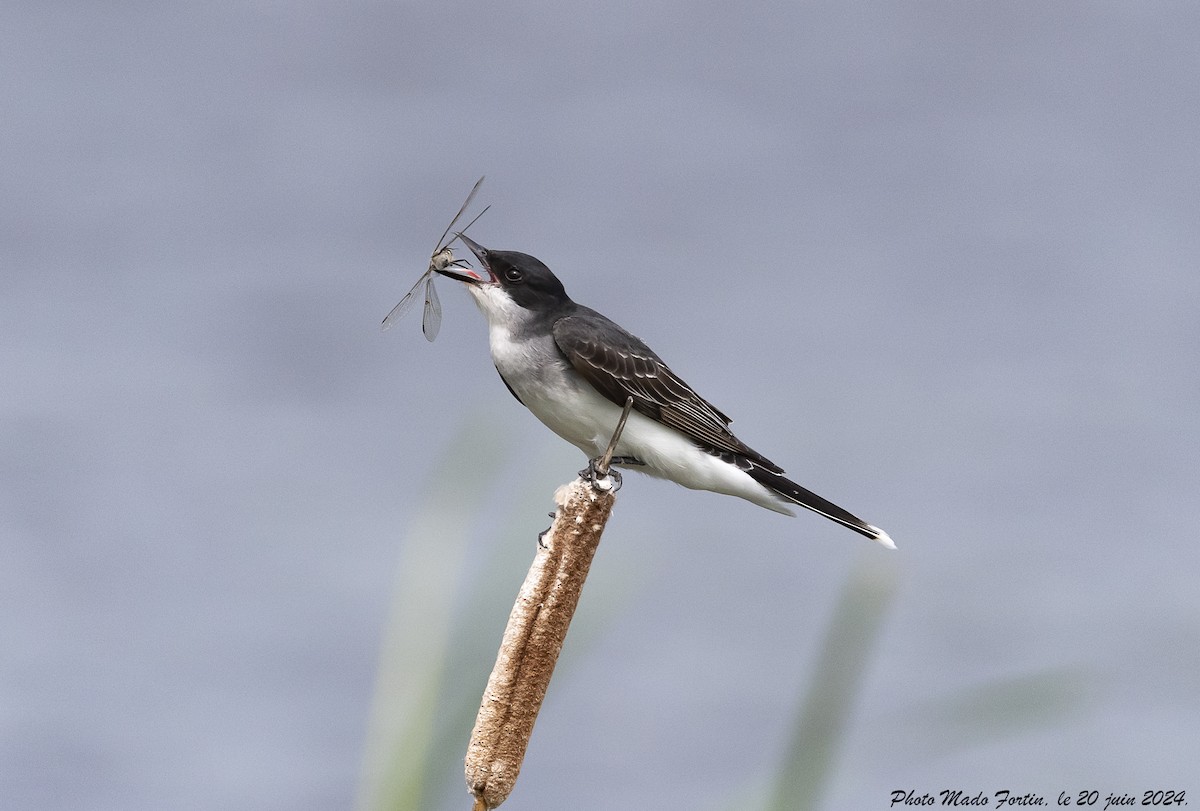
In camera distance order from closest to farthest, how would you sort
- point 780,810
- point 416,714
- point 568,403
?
point 780,810 < point 416,714 < point 568,403

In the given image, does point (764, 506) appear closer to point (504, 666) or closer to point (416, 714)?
point (504, 666)

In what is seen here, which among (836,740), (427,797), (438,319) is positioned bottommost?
(427,797)

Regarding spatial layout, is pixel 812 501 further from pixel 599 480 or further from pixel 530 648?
pixel 530 648

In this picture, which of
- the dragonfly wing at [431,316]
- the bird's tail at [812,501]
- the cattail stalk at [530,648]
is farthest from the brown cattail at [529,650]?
the bird's tail at [812,501]

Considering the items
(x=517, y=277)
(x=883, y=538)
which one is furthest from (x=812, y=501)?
(x=517, y=277)

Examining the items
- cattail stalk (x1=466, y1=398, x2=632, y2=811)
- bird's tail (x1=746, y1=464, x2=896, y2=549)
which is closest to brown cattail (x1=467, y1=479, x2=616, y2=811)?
cattail stalk (x1=466, y1=398, x2=632, y2=811)

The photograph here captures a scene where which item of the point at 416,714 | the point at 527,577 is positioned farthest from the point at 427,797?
the point at 527,577

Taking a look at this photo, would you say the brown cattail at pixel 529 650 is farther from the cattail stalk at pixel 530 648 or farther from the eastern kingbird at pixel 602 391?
the eastern kingbird at pixel 602 391

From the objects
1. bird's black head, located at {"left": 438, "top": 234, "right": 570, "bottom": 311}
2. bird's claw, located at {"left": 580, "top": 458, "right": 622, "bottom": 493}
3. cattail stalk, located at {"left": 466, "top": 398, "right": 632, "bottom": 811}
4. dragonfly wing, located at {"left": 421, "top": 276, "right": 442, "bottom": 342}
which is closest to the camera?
cattail stalk, located at {"left": 466, "top": 398, "right": 632, "bottom": 811}

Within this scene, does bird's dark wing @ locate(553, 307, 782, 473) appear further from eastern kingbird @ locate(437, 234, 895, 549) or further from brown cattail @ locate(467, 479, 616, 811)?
brown cattail @ locate(467, 479, 616, 811)
